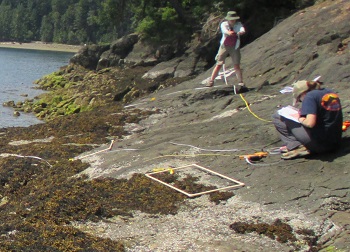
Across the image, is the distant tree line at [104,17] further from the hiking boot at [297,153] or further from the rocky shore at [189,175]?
the hiking boot at [297,153]

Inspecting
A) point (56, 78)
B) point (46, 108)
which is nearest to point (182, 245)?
point (46, 108)

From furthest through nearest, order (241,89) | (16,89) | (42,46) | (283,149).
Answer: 1. (42,46)
2. (16,89)
3. (241,89)
4. (283,149)

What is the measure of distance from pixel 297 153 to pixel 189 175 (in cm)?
163

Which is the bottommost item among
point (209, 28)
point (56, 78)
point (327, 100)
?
point (56, 78)

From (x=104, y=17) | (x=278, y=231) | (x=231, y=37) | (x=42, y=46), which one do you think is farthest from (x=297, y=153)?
(x=42, y=46)

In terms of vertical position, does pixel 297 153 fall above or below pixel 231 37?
below

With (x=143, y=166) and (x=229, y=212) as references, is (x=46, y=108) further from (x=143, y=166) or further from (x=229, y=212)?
(x=229, y=212)

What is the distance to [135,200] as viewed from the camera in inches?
327

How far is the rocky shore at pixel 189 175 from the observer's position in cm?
711

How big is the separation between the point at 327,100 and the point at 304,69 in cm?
808

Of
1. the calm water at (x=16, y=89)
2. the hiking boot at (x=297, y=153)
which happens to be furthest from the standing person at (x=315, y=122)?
the calm water at (x=16, y=89)

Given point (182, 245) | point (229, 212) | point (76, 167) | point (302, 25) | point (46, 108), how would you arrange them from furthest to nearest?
point (46, 108), point (302, 25), point (76, 167), point (229, 212), point (182, 245)

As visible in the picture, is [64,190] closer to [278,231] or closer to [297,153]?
[278,231]

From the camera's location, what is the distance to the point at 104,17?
44.0 meters
